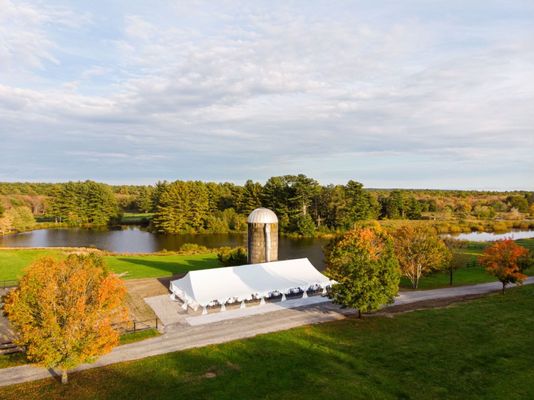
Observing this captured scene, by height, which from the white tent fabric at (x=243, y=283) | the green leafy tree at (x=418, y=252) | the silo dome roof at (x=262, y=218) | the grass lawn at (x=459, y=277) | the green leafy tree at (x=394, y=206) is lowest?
the grass lawn at (x=459, y=277)

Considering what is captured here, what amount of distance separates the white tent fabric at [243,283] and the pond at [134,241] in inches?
1012

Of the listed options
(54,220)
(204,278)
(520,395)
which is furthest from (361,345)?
(54,220)

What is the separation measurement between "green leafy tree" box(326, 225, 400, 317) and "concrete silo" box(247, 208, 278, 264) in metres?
10.0

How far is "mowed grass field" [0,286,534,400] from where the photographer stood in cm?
1558

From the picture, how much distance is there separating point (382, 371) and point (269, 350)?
18.7 feet

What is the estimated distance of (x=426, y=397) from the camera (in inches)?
609

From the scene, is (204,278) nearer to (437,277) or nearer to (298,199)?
(437,277)

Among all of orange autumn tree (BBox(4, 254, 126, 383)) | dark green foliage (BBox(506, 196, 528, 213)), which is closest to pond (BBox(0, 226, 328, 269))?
orange autumn tree (BBox(4, 254, 126, 383))

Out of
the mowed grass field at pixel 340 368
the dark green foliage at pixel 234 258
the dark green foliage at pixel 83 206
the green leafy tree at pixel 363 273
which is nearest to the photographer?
the mowed grass field at pixel 340 368

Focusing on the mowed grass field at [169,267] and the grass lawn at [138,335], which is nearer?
the grass lawn at [138,335]

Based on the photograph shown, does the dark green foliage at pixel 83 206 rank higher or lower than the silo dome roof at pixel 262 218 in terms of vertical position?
higher

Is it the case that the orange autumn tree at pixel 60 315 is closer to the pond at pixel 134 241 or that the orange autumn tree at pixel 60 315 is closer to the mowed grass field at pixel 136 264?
the mowed grass field at pixel 136 264

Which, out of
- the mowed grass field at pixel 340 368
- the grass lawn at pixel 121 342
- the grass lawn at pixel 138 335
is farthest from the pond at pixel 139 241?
the grass lawn at pixel 121 342

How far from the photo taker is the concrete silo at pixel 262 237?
33656 millimetres
